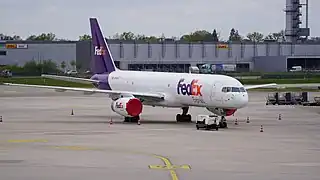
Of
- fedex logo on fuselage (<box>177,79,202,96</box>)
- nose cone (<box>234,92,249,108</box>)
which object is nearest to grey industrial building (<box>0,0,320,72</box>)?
fedex logo on fuselage (<box>177,79,202,96</box>)

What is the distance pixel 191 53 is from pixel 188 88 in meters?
115

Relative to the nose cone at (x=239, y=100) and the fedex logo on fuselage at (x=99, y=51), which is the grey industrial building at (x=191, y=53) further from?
the nose cone at (x=239, y=100)

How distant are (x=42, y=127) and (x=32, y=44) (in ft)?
400

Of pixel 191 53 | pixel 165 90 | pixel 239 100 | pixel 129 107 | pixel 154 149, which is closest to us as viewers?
pixel 154 149

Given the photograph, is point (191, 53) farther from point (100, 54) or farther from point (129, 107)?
point (129, 107)

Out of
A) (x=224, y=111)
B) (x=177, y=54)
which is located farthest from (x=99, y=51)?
(x=177, y=54)

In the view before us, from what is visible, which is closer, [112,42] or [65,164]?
[65,164]

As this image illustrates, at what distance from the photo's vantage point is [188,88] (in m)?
43.3

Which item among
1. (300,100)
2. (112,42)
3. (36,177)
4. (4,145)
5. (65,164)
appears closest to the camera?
(36,177)

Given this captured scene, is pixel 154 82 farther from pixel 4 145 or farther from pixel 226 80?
pixel 4 145

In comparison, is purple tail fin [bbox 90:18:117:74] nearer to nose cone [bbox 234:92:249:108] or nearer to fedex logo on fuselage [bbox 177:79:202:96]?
fedex logo on fuselage [bbox 177:79:202:96]

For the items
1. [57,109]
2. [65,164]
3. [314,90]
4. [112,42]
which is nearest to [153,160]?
[65,164]

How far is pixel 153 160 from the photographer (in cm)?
2486

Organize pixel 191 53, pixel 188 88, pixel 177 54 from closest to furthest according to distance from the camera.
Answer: pixel 188 88
pixel 177 54
pixel 191 53
